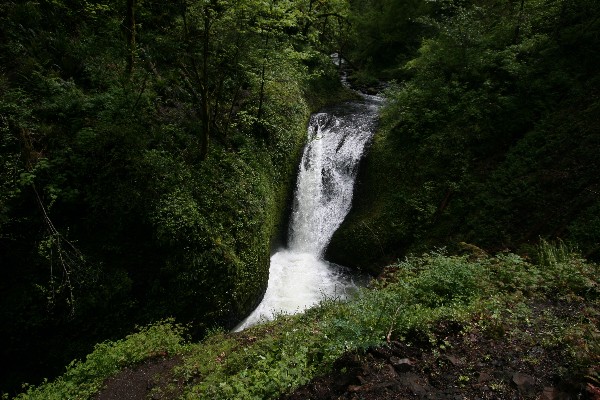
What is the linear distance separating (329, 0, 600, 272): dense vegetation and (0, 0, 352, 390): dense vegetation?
442 centimetres

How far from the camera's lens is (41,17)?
8.78 m

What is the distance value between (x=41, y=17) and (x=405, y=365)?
1126cm

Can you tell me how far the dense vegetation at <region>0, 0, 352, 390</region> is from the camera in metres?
6.71

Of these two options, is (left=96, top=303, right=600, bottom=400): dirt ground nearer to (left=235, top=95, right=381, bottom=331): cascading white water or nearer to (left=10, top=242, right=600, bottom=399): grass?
(left=10, top=242, right=600, bottom=399): grass

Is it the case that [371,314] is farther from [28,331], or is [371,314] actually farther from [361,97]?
[361,97]

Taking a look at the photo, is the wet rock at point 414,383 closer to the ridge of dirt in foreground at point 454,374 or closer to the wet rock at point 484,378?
the ridge of dirt in foreground at point 454,374

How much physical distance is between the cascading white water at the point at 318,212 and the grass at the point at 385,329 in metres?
3.08

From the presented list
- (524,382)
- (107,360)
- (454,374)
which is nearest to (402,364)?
(454,374)

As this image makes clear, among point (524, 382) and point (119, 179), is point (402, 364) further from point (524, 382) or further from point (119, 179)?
point (119, 179)

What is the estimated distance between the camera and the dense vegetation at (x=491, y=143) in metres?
8.53

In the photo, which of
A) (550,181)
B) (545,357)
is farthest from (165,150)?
(550,181)

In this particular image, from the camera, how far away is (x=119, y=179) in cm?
764

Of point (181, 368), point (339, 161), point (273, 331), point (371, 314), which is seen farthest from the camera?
point (339, 161)

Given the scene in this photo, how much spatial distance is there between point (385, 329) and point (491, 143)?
27.6ft
